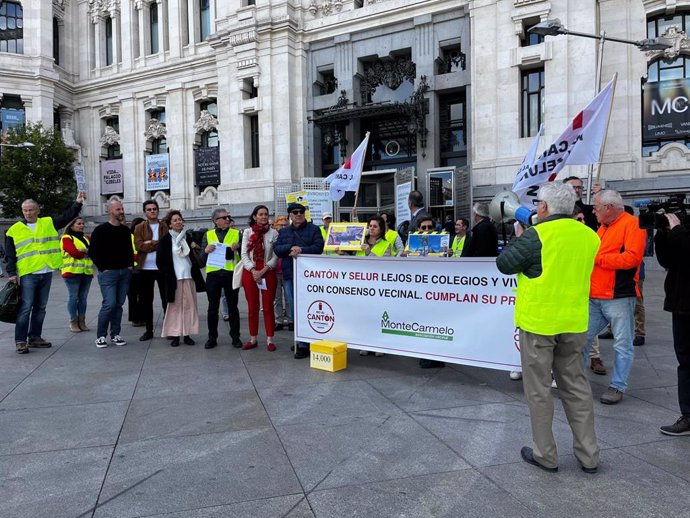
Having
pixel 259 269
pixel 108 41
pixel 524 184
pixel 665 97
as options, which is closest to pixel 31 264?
pixel 259 269

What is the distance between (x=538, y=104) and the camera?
17.9 m

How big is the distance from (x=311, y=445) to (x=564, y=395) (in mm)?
1858

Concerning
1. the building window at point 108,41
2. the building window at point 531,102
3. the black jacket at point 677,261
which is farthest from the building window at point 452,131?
the building window at point 108,41

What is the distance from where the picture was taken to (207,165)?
2625 centimetres

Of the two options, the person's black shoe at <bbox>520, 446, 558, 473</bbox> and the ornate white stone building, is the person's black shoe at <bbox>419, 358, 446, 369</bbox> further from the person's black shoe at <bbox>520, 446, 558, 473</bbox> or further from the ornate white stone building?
the ornate white stone building

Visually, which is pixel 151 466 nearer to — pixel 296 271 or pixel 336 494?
pixel 336 494

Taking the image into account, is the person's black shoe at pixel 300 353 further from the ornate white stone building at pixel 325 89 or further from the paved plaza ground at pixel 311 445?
the ornate white stone building at pixel 325 89

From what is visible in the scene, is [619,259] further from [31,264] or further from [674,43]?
[674,43]

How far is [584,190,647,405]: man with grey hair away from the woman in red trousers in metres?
4.09

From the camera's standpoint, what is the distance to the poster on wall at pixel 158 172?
2770 cm

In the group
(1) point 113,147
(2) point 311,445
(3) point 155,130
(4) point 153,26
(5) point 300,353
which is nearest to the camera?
(2) point 311,445

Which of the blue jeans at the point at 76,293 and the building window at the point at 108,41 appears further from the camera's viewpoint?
the building window at the point at 108,41

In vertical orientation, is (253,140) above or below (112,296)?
above

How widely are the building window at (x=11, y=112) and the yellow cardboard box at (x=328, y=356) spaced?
100 ft
